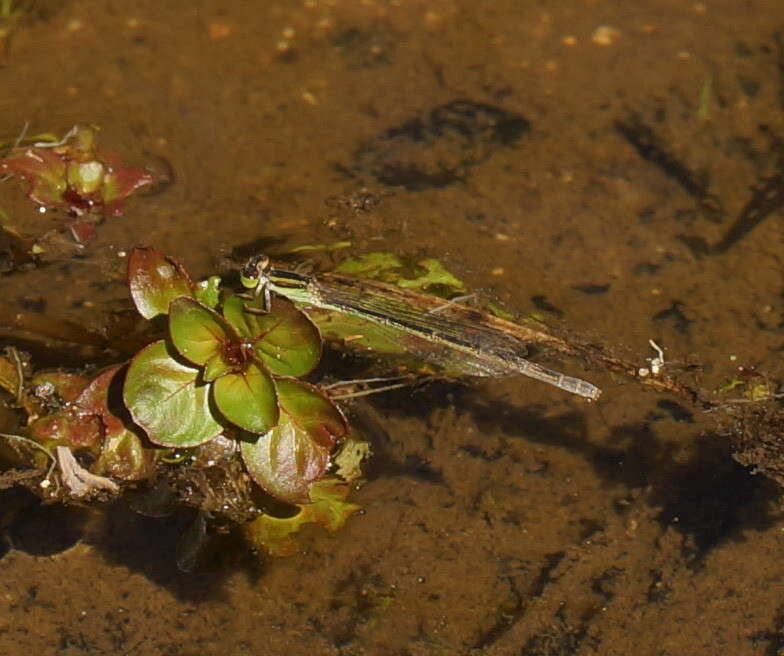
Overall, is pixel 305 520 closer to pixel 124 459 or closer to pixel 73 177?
pixel 124 459

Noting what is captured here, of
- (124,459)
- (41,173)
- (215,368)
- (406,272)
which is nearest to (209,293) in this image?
(215,368)

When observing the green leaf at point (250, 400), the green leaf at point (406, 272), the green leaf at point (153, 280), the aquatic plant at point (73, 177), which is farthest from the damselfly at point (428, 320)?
the aquatic plant at point (73, 177)

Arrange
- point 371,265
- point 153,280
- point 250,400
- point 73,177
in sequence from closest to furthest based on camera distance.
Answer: point 250,400
point 153,280
point 371,265
point 73,177

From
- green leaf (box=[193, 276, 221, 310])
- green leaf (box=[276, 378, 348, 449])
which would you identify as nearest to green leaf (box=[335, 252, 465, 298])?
green leaf (box=[193, 276, 221, 310])

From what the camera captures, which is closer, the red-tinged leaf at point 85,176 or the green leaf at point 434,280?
the green leaf at point 434,280

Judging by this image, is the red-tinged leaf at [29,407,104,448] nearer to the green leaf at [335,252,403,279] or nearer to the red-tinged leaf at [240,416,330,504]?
the red-tinged leaf at [240,416,330,504]

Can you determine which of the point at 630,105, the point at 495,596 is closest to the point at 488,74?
the point at 630,105

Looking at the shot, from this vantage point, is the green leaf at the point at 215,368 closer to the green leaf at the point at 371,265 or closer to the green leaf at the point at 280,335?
the green leaf at the point at 280,335
